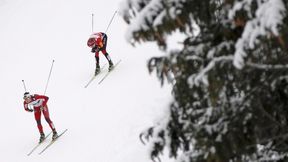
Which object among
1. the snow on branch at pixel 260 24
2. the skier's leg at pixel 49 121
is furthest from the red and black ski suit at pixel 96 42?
the snow on branch at pixel 260 24

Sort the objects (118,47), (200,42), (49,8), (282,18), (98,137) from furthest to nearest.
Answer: (49,8) < (118,47) < (98,137) < (200,42) < (282,18)

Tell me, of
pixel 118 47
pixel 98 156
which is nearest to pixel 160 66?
pixel 98 156

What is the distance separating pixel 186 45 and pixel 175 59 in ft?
1.59

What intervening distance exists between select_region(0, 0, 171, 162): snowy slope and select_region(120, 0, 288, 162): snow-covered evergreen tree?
0.40 meters

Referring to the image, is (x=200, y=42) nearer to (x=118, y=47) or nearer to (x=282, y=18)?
(x=282, y=18)

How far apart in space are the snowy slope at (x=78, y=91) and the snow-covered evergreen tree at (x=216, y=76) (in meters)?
0.40

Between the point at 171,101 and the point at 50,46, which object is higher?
the point at 50,46

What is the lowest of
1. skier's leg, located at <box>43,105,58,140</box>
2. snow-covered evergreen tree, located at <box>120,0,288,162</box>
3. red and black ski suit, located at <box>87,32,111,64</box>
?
snow-covered evergreen tree, located at <box>120,0,288,162</box>

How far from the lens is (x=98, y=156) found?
46.0 feet

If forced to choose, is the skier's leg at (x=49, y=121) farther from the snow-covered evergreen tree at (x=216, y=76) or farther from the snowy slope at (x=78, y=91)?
the snow-covered evergreen tree at (x=216, y=76)

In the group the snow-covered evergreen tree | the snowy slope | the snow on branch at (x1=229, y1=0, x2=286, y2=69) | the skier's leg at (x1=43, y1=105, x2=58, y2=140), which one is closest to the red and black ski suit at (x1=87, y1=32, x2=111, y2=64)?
the snowy slope

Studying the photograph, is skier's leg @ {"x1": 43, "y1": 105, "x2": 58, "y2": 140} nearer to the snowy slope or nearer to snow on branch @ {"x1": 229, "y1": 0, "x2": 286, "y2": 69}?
the snowy slope

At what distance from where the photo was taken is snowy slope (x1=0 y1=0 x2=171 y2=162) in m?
14.7

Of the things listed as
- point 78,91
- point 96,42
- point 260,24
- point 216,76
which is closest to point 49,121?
point 96,42
